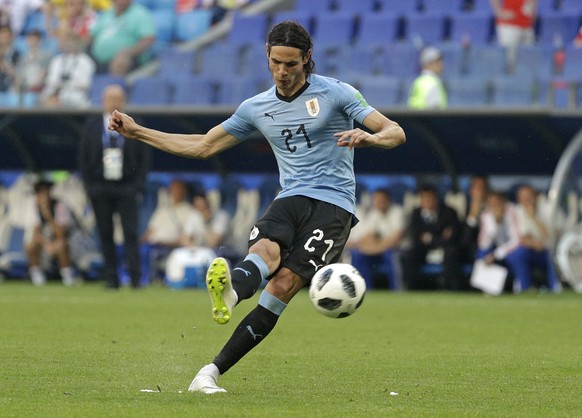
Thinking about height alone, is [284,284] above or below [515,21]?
below

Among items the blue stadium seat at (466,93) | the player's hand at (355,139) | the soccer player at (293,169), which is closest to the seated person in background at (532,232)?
the blue stadium seat at (466,93)

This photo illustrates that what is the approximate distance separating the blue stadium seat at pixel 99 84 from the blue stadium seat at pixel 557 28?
6.69 meters

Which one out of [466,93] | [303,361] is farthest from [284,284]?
[466,93]

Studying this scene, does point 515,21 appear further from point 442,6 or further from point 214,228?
point 214,228

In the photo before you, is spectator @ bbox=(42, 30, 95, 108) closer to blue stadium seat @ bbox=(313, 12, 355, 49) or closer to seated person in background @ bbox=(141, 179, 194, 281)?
seated person in background @ bbox=(141, 179, 194, 281)

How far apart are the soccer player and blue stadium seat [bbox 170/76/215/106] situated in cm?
1268

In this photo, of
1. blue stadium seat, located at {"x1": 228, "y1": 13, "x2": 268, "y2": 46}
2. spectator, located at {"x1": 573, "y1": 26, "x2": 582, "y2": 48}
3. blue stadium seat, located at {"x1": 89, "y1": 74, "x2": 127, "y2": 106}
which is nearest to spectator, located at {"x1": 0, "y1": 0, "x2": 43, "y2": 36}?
blue stadium seat, located at {"x1": 89, "y1": 74, "x2": 127, "y2": 106}

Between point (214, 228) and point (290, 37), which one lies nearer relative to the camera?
point (290, 37)

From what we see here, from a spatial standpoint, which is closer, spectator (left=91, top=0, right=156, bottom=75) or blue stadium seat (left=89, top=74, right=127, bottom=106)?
blue stadium seat (left=89, top=74, right=127, bottom=106)

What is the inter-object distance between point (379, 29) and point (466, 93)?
4.00 metres

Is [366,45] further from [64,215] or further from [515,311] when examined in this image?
[515,311]

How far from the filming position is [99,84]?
2050cm

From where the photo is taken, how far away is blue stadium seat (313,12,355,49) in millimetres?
21766

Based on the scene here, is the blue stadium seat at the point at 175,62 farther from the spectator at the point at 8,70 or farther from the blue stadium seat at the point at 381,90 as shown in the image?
the blue stadium seat at the point at 381,90
